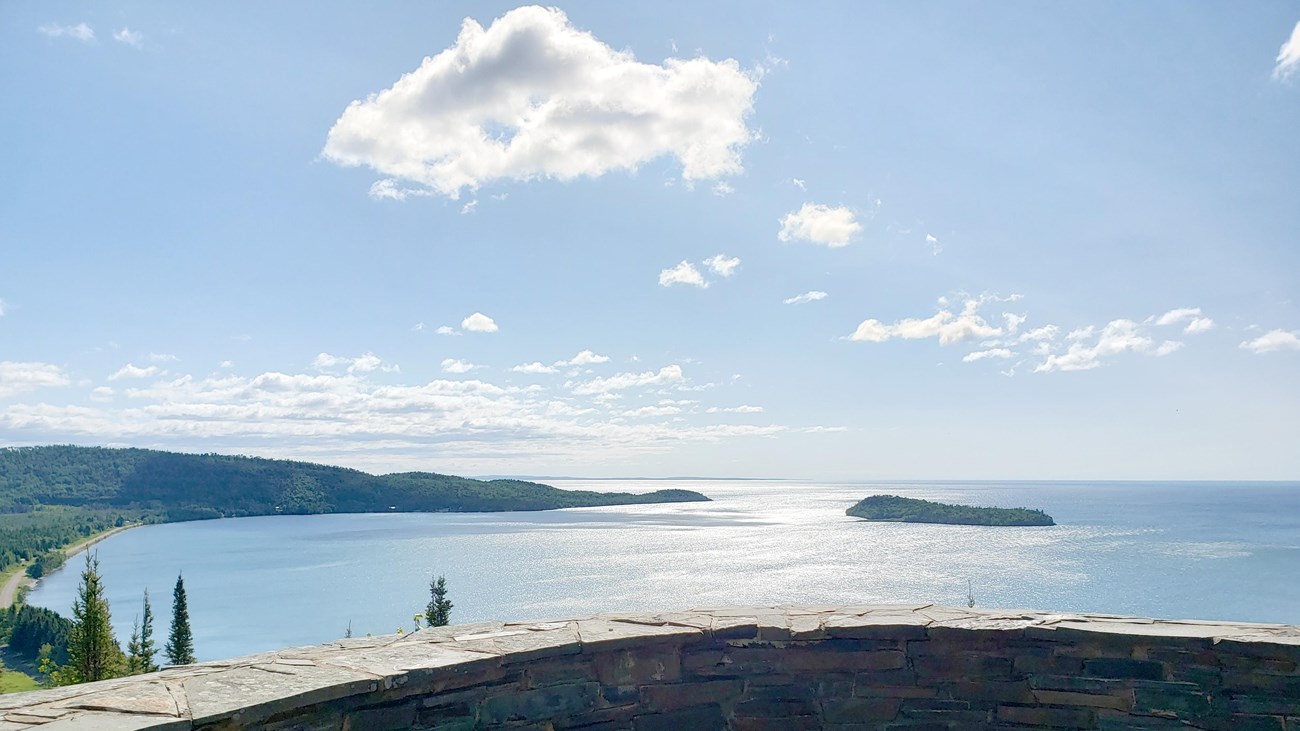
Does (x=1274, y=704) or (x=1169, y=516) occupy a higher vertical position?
(x=1274, y=704)

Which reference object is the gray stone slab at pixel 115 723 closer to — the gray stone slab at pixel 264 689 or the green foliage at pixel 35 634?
the gray stone slab at pixel 264 689

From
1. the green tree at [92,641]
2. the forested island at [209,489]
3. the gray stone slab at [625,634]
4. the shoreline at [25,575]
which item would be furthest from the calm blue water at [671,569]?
the forested island at [209,489]

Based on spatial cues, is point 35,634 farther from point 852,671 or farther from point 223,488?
point 223,488

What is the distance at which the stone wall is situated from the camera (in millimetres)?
3436

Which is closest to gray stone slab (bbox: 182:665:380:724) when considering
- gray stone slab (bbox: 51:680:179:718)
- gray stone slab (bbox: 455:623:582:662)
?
gray stone slab (bbox: 51:680:179:718)

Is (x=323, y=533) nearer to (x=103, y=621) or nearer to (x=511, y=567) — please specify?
(x=511, y=567)

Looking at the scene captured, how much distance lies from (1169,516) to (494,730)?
14976cm

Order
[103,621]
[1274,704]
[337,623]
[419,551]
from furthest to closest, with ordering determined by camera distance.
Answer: [419,551] → [337,623] → [103,621] → [1274,704]

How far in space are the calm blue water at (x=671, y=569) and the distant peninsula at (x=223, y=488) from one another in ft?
95.5

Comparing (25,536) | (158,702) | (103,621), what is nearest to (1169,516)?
(103,621)

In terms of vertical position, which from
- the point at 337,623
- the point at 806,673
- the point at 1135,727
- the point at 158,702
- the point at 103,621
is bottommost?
the point at 337,623

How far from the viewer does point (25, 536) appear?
113375 mm

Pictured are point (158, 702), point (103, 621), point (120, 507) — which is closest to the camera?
point (158, 702)

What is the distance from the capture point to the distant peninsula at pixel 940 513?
4141 inches
